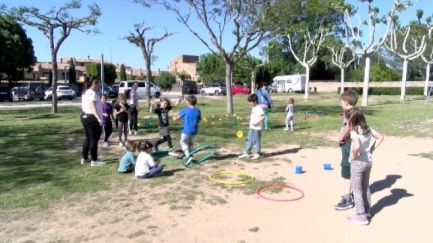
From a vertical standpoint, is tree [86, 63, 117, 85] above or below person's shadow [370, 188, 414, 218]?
above

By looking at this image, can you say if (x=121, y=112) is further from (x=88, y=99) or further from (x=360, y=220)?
(x=360, y=220)

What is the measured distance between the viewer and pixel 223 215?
192 inches

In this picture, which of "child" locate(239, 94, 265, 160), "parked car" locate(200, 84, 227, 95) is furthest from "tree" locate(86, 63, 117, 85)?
"child" locate(239, 94, 265, 160)

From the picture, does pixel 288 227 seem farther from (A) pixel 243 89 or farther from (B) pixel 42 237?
(A) pixel 243 89

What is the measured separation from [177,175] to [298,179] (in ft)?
7.37

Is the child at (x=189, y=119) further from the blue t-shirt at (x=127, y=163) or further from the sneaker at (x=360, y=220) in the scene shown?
the sneaker at (x=360, y=220)

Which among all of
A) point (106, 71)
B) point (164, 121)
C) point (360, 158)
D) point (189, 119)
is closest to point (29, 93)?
point (106, 71)

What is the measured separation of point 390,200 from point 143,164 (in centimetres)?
414

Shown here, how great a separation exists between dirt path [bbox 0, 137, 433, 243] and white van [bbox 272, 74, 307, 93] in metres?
51.9

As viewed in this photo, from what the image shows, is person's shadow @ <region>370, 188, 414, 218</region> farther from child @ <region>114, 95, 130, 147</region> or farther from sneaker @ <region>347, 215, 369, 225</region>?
child @ <region>114, 95, 130, 147</region>

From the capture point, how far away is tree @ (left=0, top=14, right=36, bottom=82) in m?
45.0

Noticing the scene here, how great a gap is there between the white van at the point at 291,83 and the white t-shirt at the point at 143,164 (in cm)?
5285

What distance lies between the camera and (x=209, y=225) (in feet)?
14.9

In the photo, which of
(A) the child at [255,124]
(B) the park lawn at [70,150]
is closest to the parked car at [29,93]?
(B) the park lawn at [70,150]
